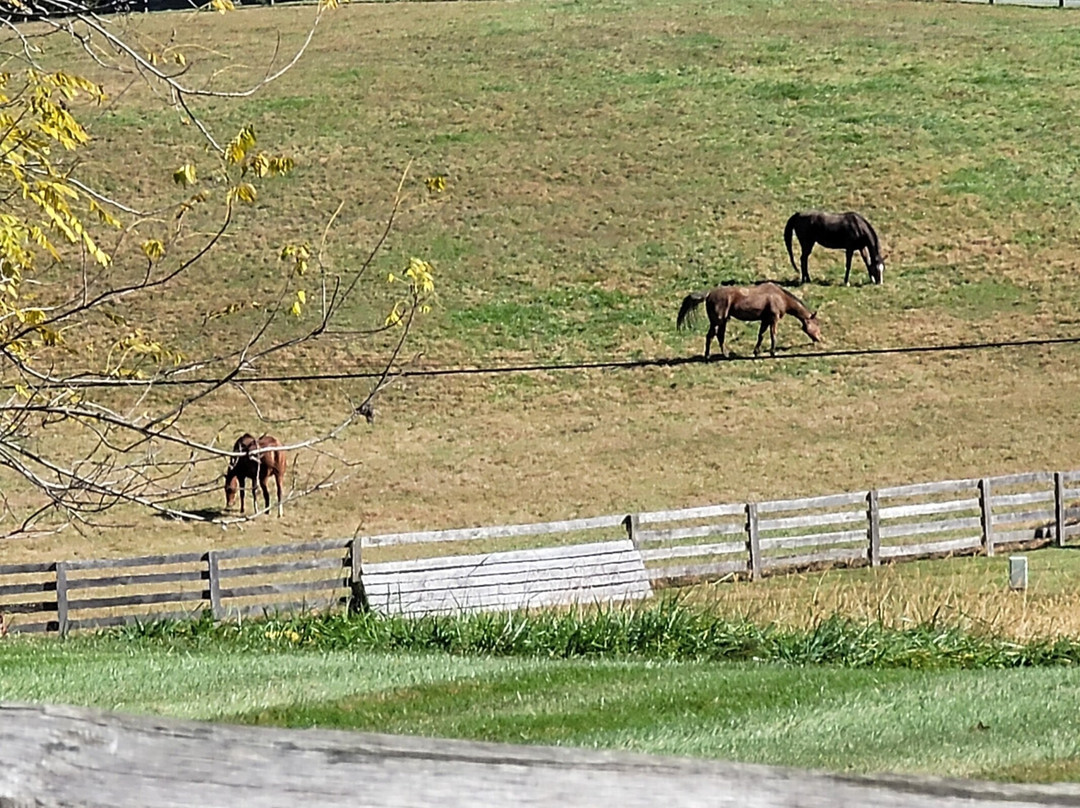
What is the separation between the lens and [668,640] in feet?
39.4

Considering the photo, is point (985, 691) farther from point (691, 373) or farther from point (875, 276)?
point (875, 276)

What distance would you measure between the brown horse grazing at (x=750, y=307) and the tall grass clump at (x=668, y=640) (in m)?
21.3

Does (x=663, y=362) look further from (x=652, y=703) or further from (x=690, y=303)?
(x=652, y=703)

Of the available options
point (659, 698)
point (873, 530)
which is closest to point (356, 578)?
point (873, 530)

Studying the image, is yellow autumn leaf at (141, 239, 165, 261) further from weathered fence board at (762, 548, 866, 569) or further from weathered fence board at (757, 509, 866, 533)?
weathered fence board at (762, 548, 866, 569)

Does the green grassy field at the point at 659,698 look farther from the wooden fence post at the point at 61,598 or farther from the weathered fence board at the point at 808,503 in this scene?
the weathered fence board at the point at 808,503

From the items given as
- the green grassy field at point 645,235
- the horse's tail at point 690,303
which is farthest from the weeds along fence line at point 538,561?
the horse's tail at point 690,303

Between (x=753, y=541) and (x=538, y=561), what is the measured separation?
3737 mm

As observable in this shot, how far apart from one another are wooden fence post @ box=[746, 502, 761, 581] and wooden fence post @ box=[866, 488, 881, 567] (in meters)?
1.64

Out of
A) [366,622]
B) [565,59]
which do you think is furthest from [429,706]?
[565,59]

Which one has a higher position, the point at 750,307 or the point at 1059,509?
the point at 750,307

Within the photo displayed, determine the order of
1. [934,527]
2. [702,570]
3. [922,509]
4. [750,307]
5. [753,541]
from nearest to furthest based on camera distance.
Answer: [702,570], [753,541], [922,509], [934,527], [750,307]

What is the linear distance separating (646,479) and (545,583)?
10419mm

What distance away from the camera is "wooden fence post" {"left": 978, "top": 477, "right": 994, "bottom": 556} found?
22078 millimetres
